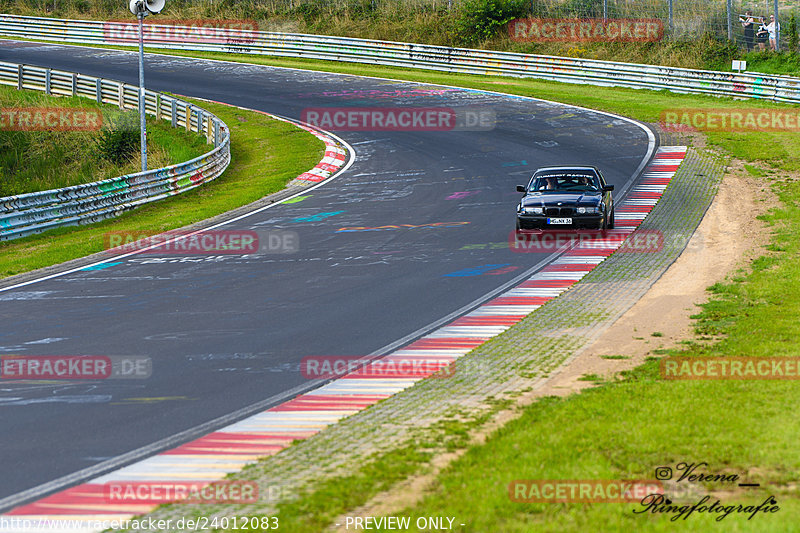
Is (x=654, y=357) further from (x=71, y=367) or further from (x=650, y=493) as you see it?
(x=71, y=367)

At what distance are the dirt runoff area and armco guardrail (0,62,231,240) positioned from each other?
14919mm

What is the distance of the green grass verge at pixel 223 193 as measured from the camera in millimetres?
20047

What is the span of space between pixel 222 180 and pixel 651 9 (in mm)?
26811

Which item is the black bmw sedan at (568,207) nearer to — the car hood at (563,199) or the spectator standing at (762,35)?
the car hood at (563,199)

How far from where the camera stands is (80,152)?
36438 mm

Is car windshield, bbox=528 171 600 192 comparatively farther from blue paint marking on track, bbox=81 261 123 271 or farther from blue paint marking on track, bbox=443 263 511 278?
blue paint marking on track, bbox=81 261 123 271

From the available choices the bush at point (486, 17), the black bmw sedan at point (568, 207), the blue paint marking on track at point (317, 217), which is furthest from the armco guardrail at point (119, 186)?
the bush at point (486, 17)

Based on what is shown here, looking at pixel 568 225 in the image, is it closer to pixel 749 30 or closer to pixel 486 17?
pixel 749 30

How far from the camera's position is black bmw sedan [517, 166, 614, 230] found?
63.1 ft

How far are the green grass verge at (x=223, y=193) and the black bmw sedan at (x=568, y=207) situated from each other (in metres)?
8.49

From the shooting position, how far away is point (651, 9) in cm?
4634

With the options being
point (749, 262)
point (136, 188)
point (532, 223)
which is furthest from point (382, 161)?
point (749, 262)

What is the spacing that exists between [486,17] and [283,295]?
39.7m

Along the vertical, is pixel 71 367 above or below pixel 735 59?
below
